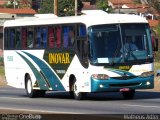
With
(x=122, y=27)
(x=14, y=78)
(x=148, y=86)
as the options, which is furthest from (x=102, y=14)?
(x=14, y=78)

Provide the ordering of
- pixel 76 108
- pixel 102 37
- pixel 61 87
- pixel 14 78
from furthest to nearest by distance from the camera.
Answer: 1. pixel 14 78
2. pixel 61 87
3. pixel 102 37
4. pixel 76 108

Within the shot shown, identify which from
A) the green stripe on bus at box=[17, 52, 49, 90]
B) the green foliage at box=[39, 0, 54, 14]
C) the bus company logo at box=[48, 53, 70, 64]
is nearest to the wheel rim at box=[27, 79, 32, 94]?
the green stripe on bus at box=[17, 52, 49, 90]

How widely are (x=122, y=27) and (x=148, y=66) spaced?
1.65 metres

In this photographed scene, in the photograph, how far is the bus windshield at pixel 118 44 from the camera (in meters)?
28.5

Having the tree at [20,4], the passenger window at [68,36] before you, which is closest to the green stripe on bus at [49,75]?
the passenger window at [68,36]

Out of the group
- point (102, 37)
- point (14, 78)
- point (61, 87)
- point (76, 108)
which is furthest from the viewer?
point (14, 78)

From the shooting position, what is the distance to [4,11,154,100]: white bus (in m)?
28.5

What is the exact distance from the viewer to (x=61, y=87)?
101ft

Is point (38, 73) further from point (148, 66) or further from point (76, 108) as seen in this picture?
point (76, 108)

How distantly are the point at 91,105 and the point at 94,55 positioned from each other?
103 inches

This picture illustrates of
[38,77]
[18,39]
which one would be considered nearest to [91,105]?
[38,77]

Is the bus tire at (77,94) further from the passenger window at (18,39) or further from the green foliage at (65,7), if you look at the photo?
the green foliage at (65,7)

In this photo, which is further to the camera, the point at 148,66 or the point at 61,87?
the point at 61,87

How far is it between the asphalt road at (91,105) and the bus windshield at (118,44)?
1532mm
